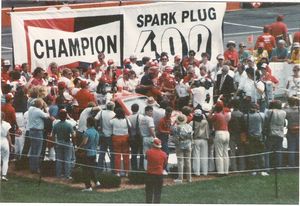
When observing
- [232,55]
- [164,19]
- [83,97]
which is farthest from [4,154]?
[232,55]

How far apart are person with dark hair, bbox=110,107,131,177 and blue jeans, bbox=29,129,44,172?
1434 millimetres

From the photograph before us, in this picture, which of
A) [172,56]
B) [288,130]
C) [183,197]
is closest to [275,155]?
[288,130]

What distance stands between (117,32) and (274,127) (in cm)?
452

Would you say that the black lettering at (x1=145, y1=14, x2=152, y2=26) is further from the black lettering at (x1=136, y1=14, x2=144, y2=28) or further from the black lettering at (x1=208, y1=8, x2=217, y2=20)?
the black lettering at (x1=208, y1=8, x2=217, y2=20)

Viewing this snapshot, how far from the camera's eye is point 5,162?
61.4ft

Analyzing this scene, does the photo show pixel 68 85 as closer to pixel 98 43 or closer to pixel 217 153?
pixel 98 43

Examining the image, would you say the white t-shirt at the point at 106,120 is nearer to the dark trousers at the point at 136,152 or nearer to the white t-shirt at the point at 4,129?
the dark trousers at the point at 136,152

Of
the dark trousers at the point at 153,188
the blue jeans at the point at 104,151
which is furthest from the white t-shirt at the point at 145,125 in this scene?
the dark trousers at the point at 153,188

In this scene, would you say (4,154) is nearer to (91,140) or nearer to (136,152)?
(91,140)

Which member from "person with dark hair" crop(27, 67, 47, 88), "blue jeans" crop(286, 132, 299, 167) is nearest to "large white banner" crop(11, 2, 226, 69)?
"person with dark hair" crop(27, 67, 47, 88)

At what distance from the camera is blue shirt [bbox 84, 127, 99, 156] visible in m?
18.8

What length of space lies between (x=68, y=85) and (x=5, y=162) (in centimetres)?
264

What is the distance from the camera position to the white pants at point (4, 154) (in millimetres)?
18625

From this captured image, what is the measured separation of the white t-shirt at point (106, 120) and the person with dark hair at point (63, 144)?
65 cm
